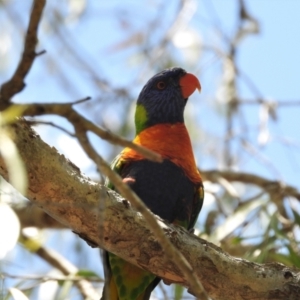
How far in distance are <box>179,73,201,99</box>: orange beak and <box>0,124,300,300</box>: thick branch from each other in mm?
1393

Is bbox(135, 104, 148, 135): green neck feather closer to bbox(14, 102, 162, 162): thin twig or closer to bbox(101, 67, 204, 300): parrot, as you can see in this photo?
bbox(101, 67, 204, 300): parrot

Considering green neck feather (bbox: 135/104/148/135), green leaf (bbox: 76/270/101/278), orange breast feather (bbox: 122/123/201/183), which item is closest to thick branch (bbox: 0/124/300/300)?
orange breast feather (bbox: 122/123/201/183)

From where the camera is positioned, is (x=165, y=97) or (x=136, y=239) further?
(x=165, y=97)

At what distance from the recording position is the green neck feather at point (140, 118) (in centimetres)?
312

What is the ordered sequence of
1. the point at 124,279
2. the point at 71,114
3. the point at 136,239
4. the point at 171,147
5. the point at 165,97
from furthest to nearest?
the point at 165,97, the point at 171,147, the point at 124,279, the point at 136,239, the point at 71,114

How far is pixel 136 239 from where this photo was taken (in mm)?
1849

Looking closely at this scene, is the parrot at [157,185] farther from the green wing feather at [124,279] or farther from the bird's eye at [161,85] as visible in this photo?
the bird's eye at [161,85]

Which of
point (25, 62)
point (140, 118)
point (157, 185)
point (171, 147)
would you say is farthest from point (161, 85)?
point (25, 62)

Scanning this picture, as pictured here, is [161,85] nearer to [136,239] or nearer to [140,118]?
[140,118]

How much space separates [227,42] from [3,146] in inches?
122

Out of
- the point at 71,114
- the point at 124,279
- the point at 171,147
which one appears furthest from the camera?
the point at 171,147

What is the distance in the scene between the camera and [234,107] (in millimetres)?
Result: 4102

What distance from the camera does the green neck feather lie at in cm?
312

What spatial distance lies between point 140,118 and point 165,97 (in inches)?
6.9
